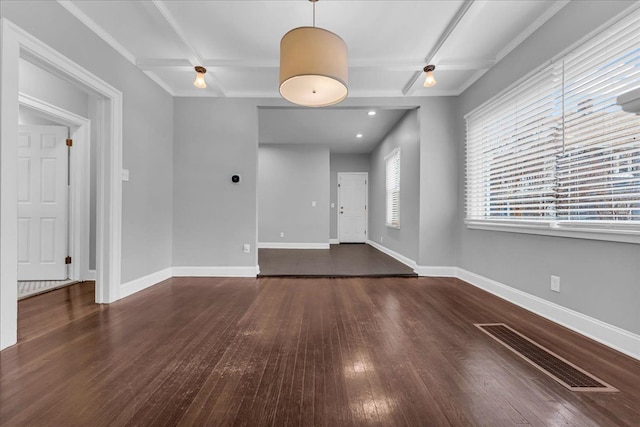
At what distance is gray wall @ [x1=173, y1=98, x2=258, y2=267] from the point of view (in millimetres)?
4098

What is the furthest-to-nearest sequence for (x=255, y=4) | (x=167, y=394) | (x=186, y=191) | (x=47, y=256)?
(x=186, y=191) < (x=47, y=256) < (x=255, y=4) < (x=167, y=394)

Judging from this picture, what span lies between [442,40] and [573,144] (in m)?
1.53

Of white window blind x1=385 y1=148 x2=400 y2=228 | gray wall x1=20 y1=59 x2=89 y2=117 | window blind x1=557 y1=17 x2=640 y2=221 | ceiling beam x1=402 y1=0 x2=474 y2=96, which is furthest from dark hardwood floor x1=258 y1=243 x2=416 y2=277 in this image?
gray wall x1=20 y1=59 x2=89 y2=117

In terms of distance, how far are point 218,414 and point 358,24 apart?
3.16m

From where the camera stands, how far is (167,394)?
1435mm

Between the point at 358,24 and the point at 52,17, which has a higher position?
the point at 358,24

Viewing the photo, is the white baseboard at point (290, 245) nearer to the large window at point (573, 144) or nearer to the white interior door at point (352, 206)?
the white interior door at point (352, 206)

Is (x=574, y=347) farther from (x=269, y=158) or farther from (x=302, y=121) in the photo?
(x=269, y=158)

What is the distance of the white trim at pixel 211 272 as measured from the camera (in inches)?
161

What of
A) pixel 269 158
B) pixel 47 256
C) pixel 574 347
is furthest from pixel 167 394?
pixel 269 158

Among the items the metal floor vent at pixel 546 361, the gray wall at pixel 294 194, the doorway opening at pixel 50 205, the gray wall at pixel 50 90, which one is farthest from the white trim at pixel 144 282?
the metal floor vent at pixel 546 361

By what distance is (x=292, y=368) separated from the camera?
1.69 metres

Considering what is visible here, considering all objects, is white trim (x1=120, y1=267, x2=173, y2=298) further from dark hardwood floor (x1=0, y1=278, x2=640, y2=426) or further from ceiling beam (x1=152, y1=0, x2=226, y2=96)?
ceiling beam (x1=152, y1=0, x2=226, y2=96)

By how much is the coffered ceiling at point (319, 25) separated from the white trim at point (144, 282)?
8.41ft
